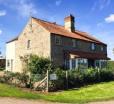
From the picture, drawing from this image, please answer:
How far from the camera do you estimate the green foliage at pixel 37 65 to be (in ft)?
98.5

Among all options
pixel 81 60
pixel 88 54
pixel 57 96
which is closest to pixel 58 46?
pixel 81 60

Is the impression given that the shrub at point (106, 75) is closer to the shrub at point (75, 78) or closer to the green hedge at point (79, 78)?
the green hedge at point (79, 78)

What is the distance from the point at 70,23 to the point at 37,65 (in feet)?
52.8

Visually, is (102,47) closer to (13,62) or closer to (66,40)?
(66,40)

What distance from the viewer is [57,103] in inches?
658

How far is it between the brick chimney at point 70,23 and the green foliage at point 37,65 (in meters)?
14.1

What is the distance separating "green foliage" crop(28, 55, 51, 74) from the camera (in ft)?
98.5

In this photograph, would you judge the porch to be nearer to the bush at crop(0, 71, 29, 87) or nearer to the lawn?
the bush at crop(0, 71, 29, 87)

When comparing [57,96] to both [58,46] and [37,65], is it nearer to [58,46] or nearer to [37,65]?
[37,65]

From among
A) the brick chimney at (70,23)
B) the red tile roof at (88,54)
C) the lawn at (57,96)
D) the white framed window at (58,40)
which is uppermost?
the brick chimney at (70,23)

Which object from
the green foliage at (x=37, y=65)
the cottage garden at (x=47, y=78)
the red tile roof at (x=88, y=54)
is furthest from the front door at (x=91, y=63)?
the green foliage at (x=37, y=65)

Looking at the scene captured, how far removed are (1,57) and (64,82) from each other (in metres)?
39.5

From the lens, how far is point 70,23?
44.2 m

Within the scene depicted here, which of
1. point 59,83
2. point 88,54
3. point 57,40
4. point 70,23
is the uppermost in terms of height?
point 70,23
